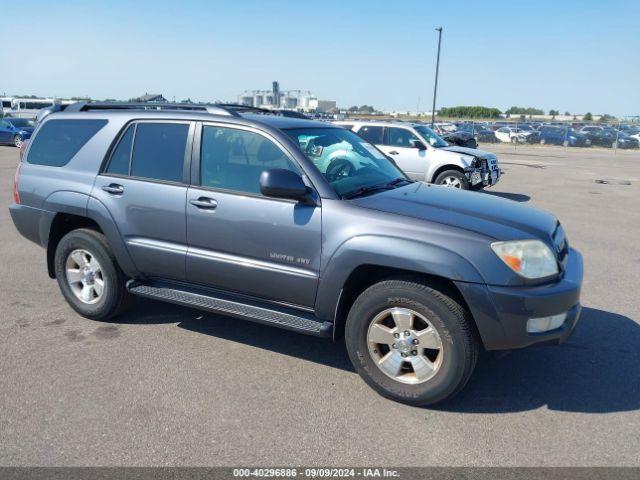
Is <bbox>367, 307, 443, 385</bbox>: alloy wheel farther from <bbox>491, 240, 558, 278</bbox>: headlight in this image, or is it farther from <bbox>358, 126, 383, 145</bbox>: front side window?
<bbox>358, 126, 383, 145</bbox>: front side window

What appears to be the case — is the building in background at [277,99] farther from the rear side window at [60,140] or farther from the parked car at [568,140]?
the parked car at [568,140]

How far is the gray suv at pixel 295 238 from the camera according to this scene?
338 centimetres

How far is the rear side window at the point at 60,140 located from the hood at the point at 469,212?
8.51ft

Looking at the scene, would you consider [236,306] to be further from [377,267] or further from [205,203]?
[377,267]

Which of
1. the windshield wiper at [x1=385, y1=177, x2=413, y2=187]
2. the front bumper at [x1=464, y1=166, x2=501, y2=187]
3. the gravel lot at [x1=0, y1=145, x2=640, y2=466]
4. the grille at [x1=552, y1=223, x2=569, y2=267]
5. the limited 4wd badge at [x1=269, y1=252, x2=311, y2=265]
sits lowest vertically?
the gravel lot at [x1=0, y1=145, x2=640, y2=466]

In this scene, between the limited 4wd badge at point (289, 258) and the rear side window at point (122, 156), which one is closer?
the limited 4wd badge at point (289, 258)

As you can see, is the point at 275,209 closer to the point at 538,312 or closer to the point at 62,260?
the point at 538,312

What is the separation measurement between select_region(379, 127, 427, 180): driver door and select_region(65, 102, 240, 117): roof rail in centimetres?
818

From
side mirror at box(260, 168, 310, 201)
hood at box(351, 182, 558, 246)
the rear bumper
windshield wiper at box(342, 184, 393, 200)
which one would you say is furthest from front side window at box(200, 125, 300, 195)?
the rear bumper

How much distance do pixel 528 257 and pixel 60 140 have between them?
406cm

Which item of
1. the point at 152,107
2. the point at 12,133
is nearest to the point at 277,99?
the point at 152,107

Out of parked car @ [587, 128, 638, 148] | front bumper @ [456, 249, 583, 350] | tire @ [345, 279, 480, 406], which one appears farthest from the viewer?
parked car @ [587, 128, 638, 148]

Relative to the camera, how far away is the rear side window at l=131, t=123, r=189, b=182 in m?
4.32

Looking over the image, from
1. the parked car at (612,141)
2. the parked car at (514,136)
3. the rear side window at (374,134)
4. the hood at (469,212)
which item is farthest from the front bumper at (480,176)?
the parked car at (514,136)
